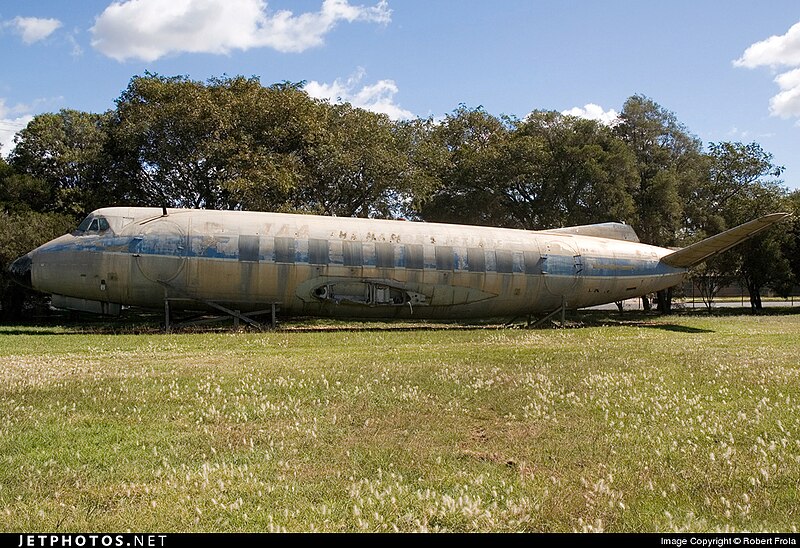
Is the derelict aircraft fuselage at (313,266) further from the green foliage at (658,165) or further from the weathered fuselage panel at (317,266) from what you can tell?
the green foliage at (658,165)

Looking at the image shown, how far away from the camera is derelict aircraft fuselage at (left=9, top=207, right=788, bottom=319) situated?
23.3 m

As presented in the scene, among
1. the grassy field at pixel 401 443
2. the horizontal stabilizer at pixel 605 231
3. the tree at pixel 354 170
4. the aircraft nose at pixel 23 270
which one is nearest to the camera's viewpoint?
the grassy field at pixel 401 443

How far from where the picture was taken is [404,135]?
43.1 metres

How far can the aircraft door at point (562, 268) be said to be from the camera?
2783 cm

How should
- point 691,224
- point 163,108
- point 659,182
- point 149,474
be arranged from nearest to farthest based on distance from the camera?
point 149,474 < point 163,108 < point 659,182 < point 691,224

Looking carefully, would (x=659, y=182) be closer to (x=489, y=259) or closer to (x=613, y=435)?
(x=489, y=259)

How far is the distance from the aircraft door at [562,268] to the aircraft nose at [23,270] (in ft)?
68.1

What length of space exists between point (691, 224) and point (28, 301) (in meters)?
45.3

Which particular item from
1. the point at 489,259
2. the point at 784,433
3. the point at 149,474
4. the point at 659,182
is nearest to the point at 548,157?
the point at 659,182

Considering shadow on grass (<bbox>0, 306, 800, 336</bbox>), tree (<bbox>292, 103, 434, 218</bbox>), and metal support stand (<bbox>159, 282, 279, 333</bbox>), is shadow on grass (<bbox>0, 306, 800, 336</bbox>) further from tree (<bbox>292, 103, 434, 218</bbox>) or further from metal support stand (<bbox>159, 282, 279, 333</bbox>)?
tree (<bbox>292, 103, 434, 218</bbox>)

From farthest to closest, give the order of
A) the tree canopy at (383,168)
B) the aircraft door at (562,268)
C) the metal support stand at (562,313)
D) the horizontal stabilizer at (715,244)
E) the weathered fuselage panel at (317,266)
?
1. the tree canopy at (383,168)
2. the metal support stand at (562,313)
3. the aircraft door at (562,268)
4. the horizontal stabilizer at (715,244)
5. the weathered fuselage panel at (317,266)

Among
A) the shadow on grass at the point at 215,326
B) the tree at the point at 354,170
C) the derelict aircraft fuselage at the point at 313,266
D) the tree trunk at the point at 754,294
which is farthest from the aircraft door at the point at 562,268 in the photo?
the tree trunk at the point at 754,294

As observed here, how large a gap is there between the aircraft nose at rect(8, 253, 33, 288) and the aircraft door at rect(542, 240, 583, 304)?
2075cm

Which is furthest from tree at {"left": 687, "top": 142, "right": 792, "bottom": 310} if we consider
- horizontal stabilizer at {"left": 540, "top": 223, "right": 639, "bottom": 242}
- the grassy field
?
the grassy field
